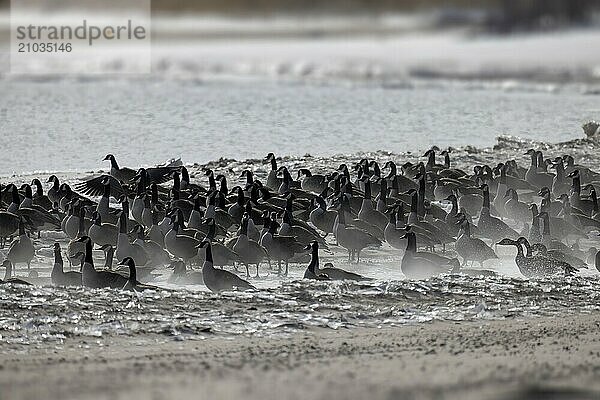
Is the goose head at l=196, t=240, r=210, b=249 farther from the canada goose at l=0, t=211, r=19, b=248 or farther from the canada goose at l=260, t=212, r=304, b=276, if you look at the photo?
the canada goose at l=0, t=211, r=19, b=248

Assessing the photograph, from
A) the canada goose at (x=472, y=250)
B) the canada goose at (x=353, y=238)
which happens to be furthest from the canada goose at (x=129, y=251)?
the canada goose at (x=472, y=250)

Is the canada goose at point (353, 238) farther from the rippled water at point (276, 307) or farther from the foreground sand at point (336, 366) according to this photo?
the foreground sand at point (336, 366)

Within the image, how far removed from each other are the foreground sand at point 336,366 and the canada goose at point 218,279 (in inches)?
50.6

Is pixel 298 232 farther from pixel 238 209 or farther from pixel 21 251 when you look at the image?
pixel 21 251

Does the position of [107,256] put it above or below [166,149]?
below

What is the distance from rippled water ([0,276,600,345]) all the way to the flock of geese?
0.38 m

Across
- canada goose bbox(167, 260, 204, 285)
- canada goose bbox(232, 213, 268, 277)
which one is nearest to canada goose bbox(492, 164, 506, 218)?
canada goose bbox(232, 213, 268, 277)

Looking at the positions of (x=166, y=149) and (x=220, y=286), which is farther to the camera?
(x=166, y=149)

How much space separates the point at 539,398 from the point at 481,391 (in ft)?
1.03

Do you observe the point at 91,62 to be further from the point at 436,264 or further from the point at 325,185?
the point at 436,264

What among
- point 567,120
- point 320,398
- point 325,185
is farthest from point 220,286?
point 567,120

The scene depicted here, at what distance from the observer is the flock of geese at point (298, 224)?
9039mm

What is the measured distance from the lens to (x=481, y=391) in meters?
5.52

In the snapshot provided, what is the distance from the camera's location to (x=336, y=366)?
6141mm
